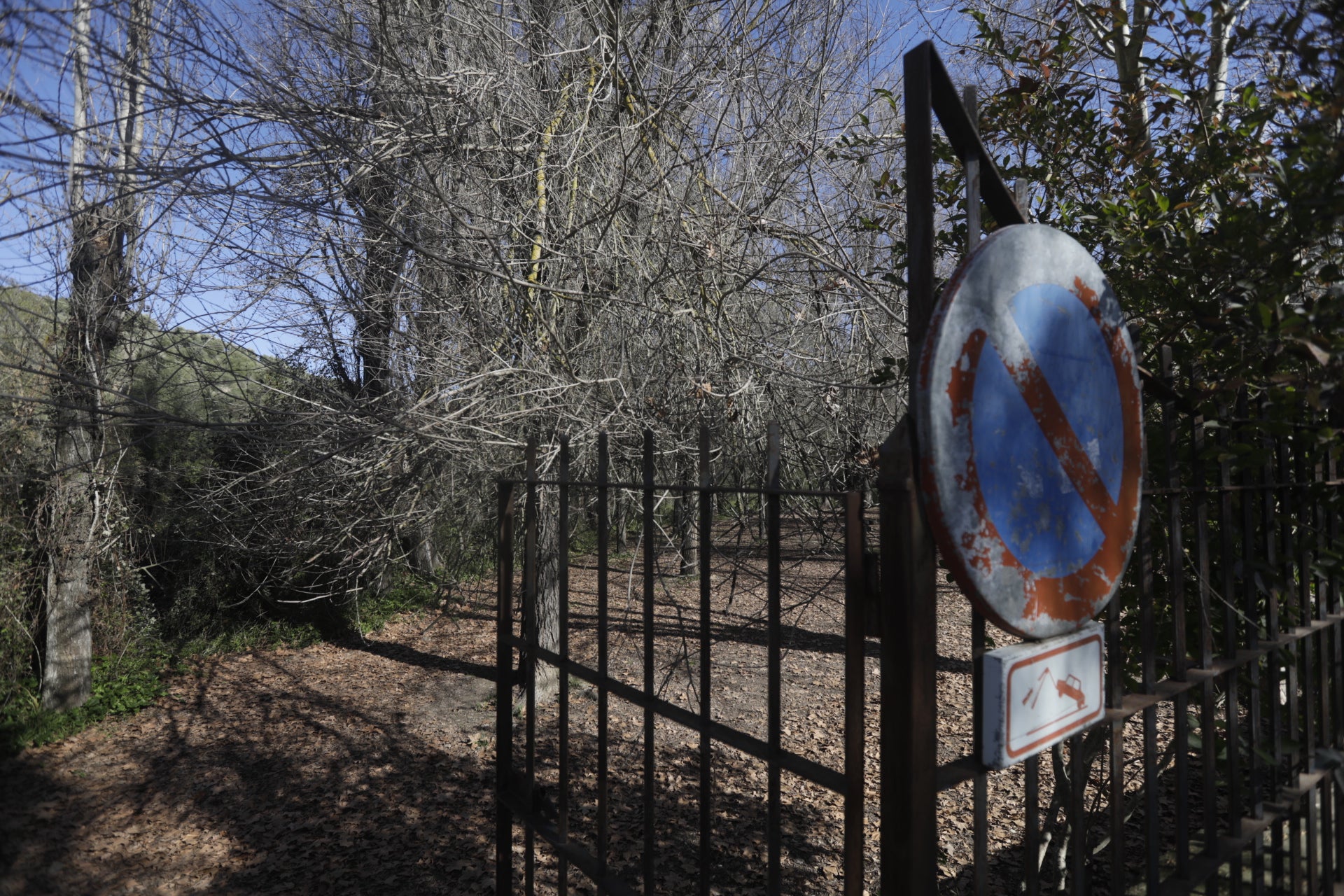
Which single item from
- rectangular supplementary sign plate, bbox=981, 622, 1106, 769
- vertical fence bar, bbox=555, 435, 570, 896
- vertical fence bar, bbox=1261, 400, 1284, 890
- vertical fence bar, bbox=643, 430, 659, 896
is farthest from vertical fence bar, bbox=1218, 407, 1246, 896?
vertical fence bar, bbox=555, 435, 570, 896

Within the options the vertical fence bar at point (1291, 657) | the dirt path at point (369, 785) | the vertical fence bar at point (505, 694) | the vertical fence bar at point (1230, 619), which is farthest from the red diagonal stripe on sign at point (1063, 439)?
the dirt path at point (369, 785)

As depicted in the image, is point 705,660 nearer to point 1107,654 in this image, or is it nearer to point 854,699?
point 854,699

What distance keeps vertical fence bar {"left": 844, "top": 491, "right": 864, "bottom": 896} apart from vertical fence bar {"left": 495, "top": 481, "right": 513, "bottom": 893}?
4.98 feet

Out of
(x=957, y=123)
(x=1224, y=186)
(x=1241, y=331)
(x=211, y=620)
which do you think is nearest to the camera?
(x=957, y=123)

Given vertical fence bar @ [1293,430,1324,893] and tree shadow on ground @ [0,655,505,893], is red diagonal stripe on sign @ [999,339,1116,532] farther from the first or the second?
tree shadow on ground @ [0,655,505,893]

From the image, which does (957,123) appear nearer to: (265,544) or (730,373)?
(730,373)

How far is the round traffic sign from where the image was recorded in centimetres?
115

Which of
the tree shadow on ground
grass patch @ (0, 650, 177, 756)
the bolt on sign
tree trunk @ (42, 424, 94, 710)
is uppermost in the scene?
the bolt on sign

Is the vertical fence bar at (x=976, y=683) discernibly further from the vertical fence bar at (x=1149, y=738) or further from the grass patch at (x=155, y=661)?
the grass patch at (x=155, y=661)

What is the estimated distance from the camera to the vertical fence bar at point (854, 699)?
132cm

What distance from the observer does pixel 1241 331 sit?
84.0 inches

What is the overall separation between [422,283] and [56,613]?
6.71m

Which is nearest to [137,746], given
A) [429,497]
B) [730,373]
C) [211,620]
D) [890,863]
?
[211,620]

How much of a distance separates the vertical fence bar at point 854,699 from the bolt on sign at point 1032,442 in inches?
6.9
